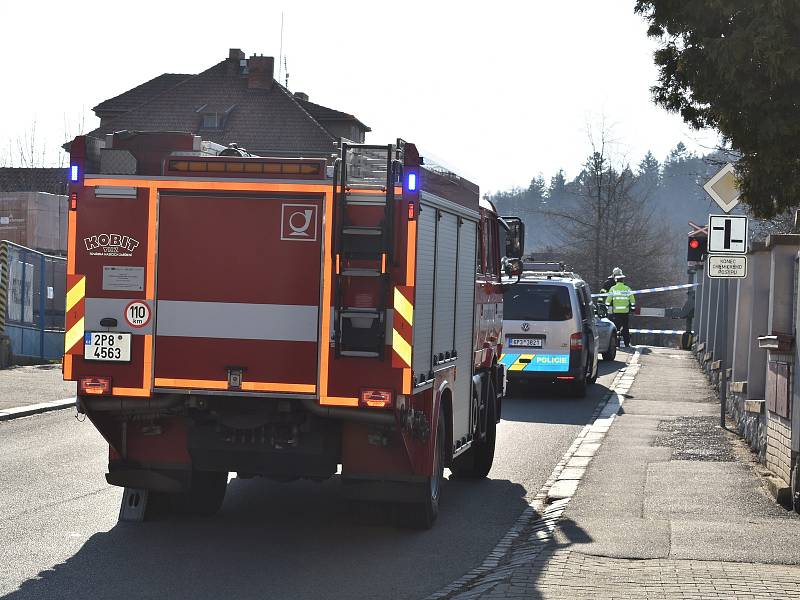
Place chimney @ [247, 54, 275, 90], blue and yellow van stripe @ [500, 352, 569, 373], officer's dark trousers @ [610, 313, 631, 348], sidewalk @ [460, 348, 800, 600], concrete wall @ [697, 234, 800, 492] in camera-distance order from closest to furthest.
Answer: sidewalk @ [460, 348, 800, 600], concrete wall @ [697, 234, 800, 492], blue and yellow van stripe @ [500, 352, 569, 373], officer's dark trousers @ [610, 313, 631, 348], chimney @ [247, 54, 275, 90]

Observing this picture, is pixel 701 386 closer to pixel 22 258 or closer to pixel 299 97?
pixel 22 258

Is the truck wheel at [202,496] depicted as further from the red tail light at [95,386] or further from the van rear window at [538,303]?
the van rear window at [538,303]

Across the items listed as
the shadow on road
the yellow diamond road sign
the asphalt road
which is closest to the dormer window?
the yellow diamond road sign

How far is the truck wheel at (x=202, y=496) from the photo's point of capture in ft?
34.4

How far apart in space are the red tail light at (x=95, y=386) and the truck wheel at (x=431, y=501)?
2.35 metres

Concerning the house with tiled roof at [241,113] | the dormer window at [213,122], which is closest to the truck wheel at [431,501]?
the house with tiled roof at [241,113]

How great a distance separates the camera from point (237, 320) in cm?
919

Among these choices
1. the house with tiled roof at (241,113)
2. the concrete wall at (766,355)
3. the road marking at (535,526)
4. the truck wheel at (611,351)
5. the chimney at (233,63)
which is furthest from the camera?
the chimney at (233,63)

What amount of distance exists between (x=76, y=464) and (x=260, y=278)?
5115 mm

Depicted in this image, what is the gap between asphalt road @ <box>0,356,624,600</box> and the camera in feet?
26.8

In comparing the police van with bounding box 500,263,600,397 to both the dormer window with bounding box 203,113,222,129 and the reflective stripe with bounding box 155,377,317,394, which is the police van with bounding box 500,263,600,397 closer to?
the reflective stripe with bounding box 155,377,317,394

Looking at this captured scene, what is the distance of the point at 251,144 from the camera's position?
72.8 metres

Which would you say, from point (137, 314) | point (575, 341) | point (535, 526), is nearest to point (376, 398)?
point (137, 314)

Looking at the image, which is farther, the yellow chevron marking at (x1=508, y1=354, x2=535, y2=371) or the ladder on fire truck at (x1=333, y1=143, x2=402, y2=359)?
the yellow chevron marking at (x1=508, y1=354, x2=535, y2=371)
